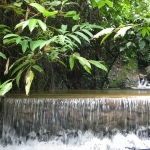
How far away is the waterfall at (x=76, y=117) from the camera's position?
11.4 feet

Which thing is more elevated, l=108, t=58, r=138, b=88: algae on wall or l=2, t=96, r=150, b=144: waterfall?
l=108, t=58, r=138, b=88: algae on wall

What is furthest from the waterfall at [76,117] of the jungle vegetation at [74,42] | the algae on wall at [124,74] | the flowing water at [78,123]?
the algae on wall at [124,74]

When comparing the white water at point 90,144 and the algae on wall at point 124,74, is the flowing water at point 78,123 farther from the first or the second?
the algae on wall at point 124,74

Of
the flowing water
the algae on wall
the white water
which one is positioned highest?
the algae on wall

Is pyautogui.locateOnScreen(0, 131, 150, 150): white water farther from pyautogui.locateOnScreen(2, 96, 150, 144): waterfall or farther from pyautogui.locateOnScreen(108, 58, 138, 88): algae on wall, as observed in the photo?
pyautogui.locateOnScreen(108, 58, 138, 88): algae on wall

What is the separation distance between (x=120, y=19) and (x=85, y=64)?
139 inches

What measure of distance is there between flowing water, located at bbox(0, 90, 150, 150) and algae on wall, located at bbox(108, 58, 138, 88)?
377 cm

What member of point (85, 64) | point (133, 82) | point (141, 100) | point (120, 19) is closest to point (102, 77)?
point (133, 82)

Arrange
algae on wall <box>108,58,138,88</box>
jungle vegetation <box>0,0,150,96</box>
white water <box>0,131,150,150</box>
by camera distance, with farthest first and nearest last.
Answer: algae on wall <box>108,58,138,88</box>, white water <box>0,131,150,150</box>, jungle vegetation <box>0,0,150,96</box>

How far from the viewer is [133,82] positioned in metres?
7.61

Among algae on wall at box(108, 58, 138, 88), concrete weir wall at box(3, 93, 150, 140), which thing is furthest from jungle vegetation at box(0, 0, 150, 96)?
algae on wall at box(108, 58, 138, 88)

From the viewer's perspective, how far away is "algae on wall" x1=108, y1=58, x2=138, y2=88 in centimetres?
746

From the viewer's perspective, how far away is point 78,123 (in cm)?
348

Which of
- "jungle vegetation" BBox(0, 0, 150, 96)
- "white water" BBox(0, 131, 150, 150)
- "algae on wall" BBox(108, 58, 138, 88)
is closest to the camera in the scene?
"jungle vegetation" BBox(0, 0, 150, 96)
